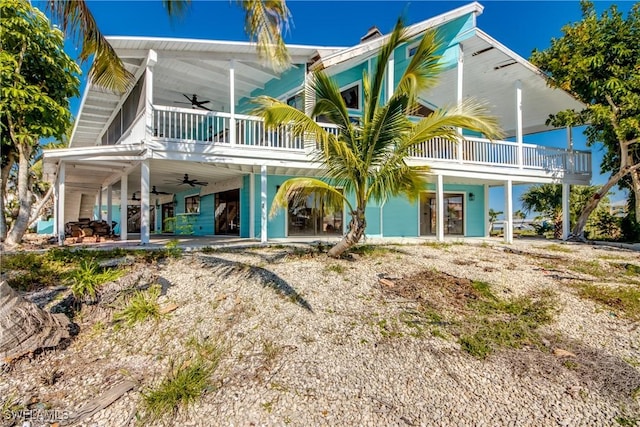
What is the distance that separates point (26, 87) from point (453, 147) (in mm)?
12117

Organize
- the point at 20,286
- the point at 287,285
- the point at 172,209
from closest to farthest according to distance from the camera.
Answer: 1. the point at 20,286
2. the point at 287,285
3. the point at 172,209

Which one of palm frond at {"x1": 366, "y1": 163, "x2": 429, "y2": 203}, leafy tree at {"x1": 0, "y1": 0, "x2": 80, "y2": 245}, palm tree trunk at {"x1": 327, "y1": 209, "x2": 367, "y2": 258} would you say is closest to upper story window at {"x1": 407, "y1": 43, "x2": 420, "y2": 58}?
palm frond at {"x1": 366, "y1": 163, "x2": 429, "y2": 203}

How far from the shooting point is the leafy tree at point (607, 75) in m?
10.3

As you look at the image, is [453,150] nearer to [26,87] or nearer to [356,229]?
[356,229]

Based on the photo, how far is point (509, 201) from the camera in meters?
11.5

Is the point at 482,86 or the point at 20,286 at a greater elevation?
the point at 482,86

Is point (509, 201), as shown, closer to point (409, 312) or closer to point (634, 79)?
point (634, 79)

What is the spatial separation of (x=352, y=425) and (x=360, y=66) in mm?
11607

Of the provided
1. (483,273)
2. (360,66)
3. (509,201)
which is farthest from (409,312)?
(360,66)

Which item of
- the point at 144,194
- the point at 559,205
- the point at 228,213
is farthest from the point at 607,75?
the point at 144,194

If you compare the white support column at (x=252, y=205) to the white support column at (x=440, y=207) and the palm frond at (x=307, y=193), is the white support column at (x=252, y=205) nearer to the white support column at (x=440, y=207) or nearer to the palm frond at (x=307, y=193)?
the palm frond at (x=307, y=193)

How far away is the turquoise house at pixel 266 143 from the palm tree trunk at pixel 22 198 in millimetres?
545

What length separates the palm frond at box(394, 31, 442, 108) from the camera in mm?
5605

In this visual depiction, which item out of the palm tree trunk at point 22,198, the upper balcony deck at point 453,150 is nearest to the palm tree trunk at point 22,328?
the upper balcony deck at point 453,150
